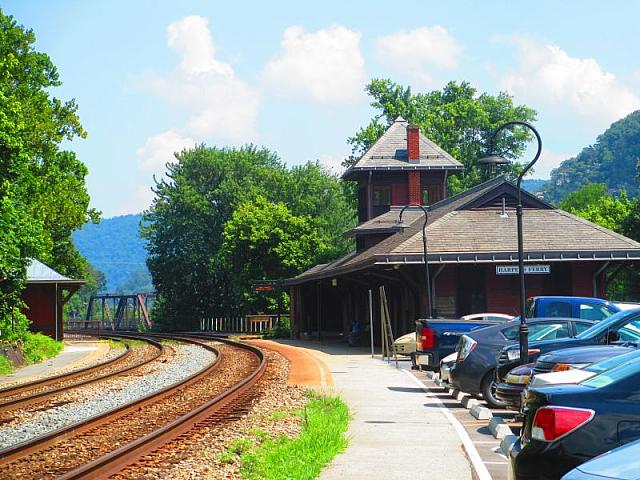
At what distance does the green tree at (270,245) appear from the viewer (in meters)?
65.0

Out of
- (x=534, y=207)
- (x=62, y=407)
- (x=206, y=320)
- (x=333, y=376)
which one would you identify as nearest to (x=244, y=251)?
(x=206, y=320)

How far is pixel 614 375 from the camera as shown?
24.4 feet

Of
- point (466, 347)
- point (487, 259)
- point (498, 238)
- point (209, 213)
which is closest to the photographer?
point (466, 347)

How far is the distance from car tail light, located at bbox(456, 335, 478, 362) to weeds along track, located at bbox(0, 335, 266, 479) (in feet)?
12.7

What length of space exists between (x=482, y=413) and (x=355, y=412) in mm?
2004

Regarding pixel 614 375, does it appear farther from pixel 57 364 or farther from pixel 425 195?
pixel 425 195

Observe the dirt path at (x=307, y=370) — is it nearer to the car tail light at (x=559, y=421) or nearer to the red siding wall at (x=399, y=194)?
the car tail light at (x=559, y=421)

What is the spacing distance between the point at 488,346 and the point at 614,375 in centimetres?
953

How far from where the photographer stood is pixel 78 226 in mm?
54188

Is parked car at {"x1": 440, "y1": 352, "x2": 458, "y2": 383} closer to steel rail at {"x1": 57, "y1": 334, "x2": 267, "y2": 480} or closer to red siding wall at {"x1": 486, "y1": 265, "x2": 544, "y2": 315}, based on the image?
steel rail at {"x1": 57, "y1": 334, "x2": 267, "y2": 480}

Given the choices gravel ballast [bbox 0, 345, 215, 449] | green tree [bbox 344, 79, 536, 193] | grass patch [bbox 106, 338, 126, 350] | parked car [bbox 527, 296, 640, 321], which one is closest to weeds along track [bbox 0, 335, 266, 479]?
gravel ballast [bbox 0, 345, 215, 449]

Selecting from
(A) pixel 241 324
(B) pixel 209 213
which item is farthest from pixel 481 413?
(B) pixel 209 213

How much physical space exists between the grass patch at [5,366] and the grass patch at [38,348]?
3184 mm

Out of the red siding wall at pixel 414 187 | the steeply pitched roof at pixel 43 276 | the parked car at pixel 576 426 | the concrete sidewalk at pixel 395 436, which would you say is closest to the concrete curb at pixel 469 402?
the concrete sidewalk at pixel 395 436
